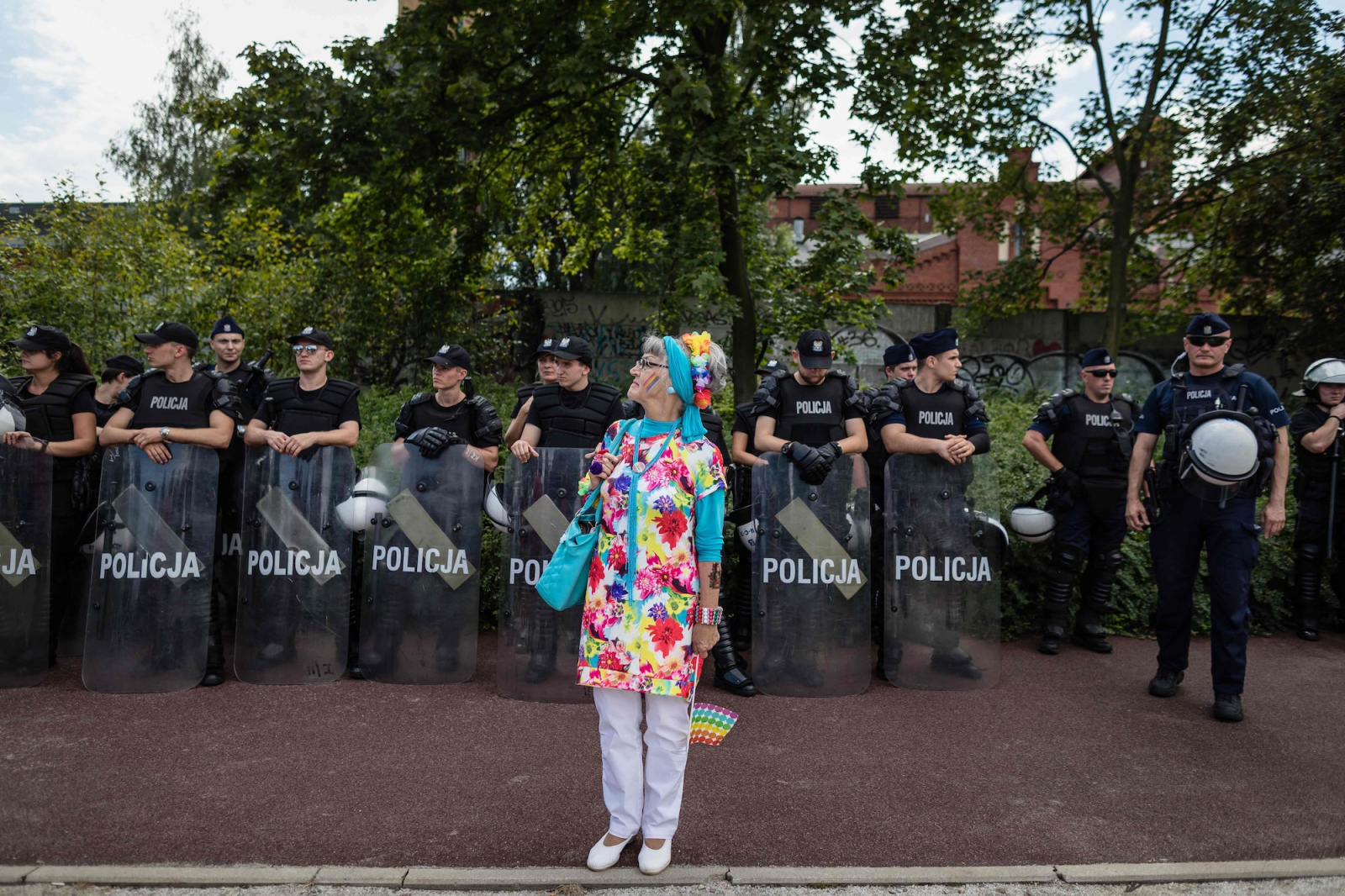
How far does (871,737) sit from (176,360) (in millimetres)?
4499

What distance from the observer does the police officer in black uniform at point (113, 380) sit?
21.0 ft

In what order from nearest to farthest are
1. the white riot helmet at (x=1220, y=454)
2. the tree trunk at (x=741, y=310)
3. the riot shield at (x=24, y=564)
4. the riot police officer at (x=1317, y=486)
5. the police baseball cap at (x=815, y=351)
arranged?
1. the white riot helmet at (x=1220, y=454)
2. the riot shield at (x=24, y=564)
3. the police baseball cap at (x=815, y=351)
4. the riot police officer at (x=1317, y=486)
5. the tree trunk at (x=741, y=310)

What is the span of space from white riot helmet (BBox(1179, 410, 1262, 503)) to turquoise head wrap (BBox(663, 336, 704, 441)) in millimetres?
3128

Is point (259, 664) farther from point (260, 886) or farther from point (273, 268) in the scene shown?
point (273, 268)

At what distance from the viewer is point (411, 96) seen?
31.8 ft

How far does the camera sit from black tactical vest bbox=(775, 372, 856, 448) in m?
5.50

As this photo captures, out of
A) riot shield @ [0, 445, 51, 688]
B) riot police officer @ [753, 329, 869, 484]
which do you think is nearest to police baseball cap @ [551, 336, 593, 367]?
riot police officer @ [753, 329, 869, 484]

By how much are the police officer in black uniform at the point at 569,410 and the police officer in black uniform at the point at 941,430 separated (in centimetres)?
171

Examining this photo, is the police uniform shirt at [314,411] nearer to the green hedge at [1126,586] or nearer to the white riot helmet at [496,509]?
the white riot helmet at [496,509]

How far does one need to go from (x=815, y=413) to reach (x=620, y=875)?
10.1 ft

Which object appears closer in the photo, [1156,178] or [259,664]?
[259,664]

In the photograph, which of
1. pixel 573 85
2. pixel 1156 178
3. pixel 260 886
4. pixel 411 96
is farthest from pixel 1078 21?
pixel 260 886

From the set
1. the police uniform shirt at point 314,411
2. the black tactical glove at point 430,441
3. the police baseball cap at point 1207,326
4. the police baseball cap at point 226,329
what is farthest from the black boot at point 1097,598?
the police baseball cap at point 226,329

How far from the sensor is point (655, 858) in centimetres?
315
